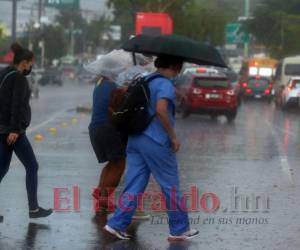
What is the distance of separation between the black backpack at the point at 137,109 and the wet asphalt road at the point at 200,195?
110 cm

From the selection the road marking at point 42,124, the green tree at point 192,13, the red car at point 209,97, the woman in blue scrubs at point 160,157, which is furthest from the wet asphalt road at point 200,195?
the green tree at point 192,13

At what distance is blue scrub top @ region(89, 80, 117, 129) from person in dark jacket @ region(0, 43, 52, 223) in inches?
35.6

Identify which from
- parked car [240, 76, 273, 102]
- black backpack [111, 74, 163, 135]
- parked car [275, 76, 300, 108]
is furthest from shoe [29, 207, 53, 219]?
parked car [240, 76, 273, 102]

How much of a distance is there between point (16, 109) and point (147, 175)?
4.87 ft

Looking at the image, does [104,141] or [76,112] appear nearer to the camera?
[104,141]

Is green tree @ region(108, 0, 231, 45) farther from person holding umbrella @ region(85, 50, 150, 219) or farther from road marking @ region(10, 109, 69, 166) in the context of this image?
person holding umbrella @ region(85, 50, 150, 219)

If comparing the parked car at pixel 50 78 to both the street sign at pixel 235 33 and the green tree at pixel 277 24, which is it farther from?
the green tree at pixel 277 24

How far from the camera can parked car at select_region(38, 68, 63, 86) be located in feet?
256

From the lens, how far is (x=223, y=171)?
1473 cm

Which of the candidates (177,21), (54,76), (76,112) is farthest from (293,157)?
(54,76)

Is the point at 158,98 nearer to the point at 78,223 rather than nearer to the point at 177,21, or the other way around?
the point at 78,223

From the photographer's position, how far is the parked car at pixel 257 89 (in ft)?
176

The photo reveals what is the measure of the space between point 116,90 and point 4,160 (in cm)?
139

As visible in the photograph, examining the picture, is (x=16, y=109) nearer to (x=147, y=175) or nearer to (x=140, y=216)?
(x=147, y=175)
